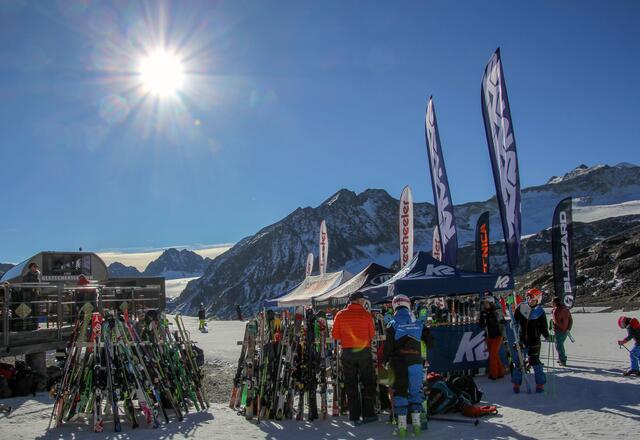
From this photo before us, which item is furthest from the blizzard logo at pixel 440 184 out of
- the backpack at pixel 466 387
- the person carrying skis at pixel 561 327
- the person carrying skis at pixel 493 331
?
the backpack at pixel 466 387

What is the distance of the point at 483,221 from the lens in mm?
18172

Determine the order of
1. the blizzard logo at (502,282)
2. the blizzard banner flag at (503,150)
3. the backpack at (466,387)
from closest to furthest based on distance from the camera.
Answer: the backpack at (466,387) < the blizzard logo at (502,282) < the blizzard banner flag at (503,150)

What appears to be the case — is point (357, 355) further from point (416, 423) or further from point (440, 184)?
point (440, 184)

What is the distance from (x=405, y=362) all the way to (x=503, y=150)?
8.29m

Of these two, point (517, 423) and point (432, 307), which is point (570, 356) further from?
point (517, 423)

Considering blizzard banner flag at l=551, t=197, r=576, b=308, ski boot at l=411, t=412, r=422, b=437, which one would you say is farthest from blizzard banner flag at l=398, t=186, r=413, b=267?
ski boot at l=411, t=412, r=422, b=437

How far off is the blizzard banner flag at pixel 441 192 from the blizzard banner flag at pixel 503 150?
112 inches

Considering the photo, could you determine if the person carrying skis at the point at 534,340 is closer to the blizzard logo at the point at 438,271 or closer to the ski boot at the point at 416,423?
the blizzard logo at the point at 438,271

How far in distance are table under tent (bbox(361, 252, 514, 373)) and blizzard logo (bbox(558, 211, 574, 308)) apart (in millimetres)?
5566

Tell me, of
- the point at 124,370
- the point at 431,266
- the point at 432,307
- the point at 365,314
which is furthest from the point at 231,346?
the point at 365,314

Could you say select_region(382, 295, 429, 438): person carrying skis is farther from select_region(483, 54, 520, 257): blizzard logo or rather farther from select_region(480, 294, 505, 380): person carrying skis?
select_region(483, 54, 520, 257): blizzard logo

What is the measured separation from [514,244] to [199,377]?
8454 mm

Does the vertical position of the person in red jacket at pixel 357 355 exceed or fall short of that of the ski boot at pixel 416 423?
it exceeds it

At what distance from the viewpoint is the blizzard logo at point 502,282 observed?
1201cm
